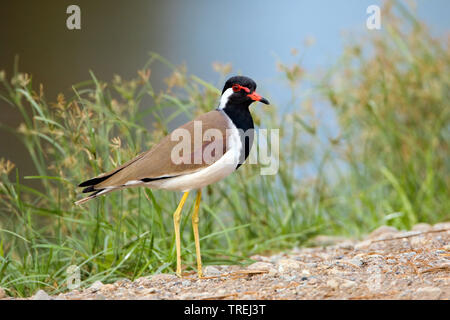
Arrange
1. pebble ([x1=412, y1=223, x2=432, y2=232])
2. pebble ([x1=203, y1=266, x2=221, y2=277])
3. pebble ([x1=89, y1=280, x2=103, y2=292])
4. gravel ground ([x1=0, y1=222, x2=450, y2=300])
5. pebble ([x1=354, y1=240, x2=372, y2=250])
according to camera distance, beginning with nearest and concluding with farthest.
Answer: gravel ground ([x1=0, y1=222, x2=450, y2=300]) < pebble ([x1=89, y1=280, x2=103, y2=292]) < pebble ([x1=203, y1=266, x2=221, y2=277]) < pebble ([x1=354, y1=240, x2=372, y2=250]) < pebble ([x1=412, y1=223, x2=432, y2=232])

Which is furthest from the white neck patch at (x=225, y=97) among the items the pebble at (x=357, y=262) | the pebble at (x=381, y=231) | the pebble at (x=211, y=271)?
the pebble at (x=381, y=231)

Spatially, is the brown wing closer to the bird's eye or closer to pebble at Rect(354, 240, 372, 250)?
the bird's eye

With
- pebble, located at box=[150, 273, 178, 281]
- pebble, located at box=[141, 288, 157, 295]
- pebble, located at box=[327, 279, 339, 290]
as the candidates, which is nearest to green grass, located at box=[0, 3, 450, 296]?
pebble, located at box=[150, 273, 178, 281]

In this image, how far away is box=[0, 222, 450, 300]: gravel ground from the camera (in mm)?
2014

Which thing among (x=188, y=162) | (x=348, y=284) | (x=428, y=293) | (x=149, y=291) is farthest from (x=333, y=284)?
(x=188, y=162)

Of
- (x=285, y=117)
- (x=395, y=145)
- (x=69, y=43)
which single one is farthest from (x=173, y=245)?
(x=69, y=43)

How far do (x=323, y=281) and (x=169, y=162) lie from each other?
818 millimetres

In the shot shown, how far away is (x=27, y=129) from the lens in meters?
3.21

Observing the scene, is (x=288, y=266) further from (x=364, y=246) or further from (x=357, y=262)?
(x=364, y=246)

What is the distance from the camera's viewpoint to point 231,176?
3709 millimetres

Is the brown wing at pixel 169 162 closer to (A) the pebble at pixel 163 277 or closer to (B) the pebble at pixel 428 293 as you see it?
(A) the pebble at pixel 163 277

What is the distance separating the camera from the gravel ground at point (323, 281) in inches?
79.3

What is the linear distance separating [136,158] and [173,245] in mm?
493

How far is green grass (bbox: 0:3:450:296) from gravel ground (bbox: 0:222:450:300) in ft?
0.98
